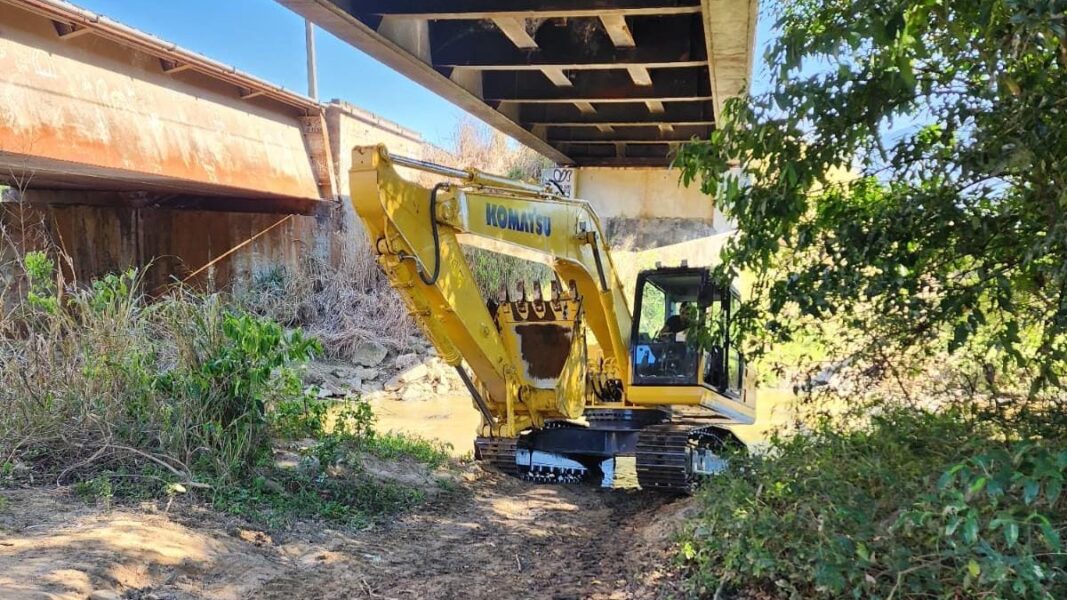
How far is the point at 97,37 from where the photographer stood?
10.0 metres

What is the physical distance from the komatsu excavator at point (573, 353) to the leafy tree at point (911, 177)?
2412 millimetres

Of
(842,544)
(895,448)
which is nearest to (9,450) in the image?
(842,544)

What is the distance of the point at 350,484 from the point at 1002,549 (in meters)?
5.09

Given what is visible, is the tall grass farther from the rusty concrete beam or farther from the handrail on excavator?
the rusty concrete beam

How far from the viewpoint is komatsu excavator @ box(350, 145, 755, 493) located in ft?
21.9

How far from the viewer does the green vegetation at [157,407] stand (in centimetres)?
603

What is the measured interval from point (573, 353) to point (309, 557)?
351 centimetres

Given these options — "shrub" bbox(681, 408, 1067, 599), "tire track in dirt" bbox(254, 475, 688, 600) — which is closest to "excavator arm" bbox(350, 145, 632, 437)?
"tire track in dirt" bbox(254, 475, 688, 600)

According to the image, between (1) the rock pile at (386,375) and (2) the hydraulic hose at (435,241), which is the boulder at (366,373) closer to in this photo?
(1) the rock pile at (386,375)

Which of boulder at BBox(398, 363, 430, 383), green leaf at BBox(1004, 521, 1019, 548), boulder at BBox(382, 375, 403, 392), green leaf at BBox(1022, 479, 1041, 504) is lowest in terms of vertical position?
boulder at BBox(382, 375, 403, 392)

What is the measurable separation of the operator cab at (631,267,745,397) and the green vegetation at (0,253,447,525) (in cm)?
278

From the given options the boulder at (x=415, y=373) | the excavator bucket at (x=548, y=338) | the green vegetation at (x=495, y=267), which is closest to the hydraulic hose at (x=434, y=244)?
the excavator bucket at (x=548, y=338)

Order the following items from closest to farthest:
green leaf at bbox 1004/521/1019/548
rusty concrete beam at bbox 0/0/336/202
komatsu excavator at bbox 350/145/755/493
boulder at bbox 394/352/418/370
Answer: green leaf at bbox 1004/521/1019/548, komatsu excavator at bbox 350/145/755/493, rusty concrete beam at bbox 0/0/336/202, boulder at bbox 394/352/418/370

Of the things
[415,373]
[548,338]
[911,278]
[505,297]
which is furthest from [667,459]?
[415,373]
